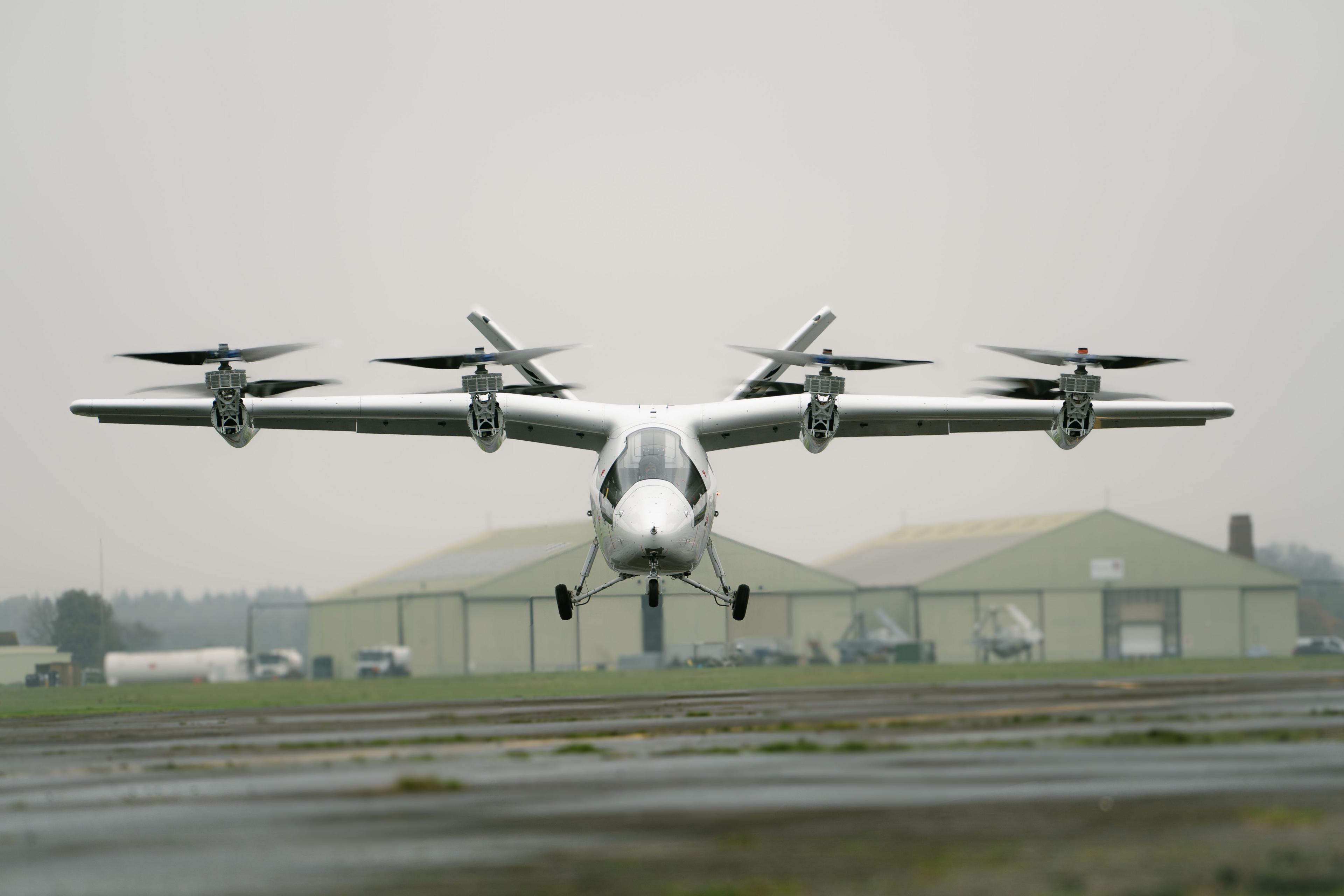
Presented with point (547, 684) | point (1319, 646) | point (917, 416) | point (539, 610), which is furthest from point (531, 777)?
point (1319, 646)

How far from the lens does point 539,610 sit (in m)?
39.4

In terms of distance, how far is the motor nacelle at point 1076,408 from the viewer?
32.9 m

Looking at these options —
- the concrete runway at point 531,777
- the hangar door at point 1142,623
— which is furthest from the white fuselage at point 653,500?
the hangar door at point 1142,623

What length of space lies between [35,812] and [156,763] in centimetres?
518

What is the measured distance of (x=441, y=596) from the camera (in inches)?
1992

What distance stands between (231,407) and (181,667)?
97.1ft

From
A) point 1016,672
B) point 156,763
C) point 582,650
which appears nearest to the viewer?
point 156,763

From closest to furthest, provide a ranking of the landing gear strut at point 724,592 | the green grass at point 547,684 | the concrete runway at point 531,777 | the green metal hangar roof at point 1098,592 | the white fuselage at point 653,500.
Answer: the concrete runway at point 531,777 → the white fuselage at point 653,500 → the landing gear strut at point 724,592 → the green grass at point 547,684 → the green metal hangar roof at point 1098,592

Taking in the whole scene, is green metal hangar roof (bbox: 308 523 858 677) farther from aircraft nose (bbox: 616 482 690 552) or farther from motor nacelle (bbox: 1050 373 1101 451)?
motor nacelle (bbox: 1050 373 1101 451)

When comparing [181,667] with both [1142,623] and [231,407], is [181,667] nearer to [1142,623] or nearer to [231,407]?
[231,407]

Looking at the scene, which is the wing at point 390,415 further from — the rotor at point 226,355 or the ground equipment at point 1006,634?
the ground equipment at point 1006,634

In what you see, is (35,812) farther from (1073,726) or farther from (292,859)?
(1073,726)

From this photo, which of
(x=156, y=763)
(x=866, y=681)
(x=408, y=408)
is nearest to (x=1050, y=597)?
(x=866, y=681)

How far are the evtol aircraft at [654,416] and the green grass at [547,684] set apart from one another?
5385 millimetres
